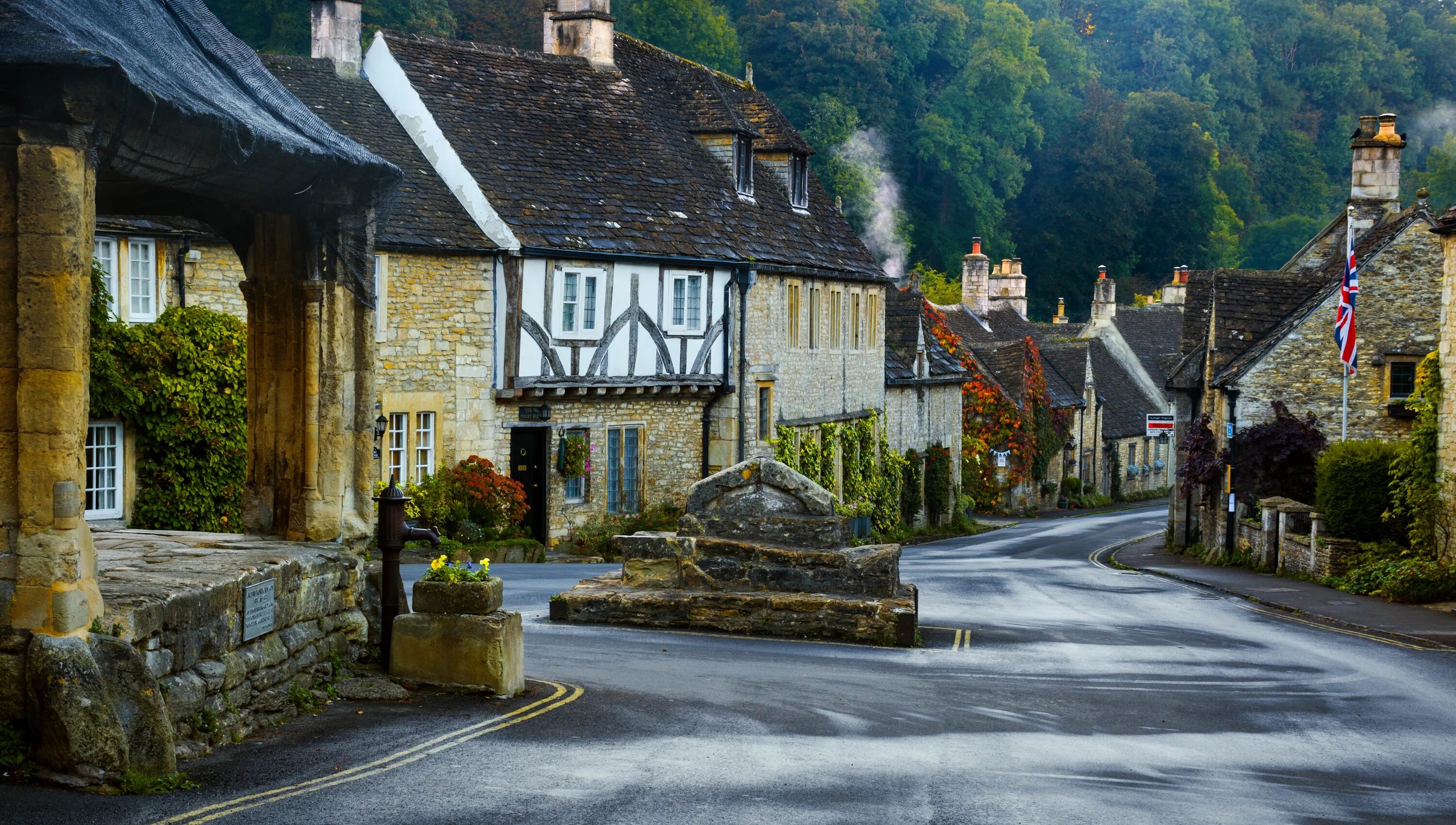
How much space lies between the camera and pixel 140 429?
910 inches

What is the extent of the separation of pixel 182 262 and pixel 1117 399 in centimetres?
4955

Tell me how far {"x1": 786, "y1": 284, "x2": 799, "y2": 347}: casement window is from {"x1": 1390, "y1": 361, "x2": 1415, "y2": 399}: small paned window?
40.6ft

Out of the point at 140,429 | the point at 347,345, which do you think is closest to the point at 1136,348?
the point at 140,429

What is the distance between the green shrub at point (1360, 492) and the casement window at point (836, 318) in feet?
43.9

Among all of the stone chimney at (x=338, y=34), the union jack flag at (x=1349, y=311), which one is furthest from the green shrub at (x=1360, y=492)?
the stone chimney at (x=338, y=34)

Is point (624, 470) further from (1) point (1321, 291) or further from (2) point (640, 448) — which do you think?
(1) point (1321, 291)

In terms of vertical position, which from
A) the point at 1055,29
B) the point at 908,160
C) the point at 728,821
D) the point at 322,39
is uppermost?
the point at 1055,29

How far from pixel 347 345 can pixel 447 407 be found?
15257 mm

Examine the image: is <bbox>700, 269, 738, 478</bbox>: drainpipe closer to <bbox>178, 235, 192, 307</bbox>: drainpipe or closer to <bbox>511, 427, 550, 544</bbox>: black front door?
<bbox>511, 427, 550, 544</bbox>: black front door

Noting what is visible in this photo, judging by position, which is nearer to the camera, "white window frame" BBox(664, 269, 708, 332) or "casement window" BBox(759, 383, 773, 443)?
"white window frame" BBox(664, 269, 708, 332)

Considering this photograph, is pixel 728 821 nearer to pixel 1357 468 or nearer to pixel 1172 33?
pixel 1357 468

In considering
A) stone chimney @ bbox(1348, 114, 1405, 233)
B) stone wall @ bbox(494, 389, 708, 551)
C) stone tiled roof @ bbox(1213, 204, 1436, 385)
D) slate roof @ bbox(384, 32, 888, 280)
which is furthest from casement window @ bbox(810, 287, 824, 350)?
stone chimney @ bbox(1348, 114, 1405, 233)

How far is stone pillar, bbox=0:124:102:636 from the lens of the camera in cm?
838

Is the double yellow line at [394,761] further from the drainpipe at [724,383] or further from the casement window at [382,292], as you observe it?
the drainpipe at [724,383]
